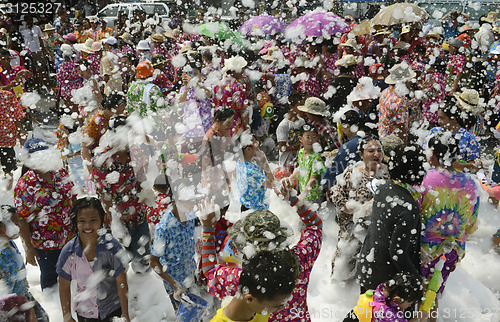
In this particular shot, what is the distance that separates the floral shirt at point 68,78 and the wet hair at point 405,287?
6.37 meters

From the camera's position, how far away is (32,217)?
3348mm

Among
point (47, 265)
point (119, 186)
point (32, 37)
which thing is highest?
point (119, 186)

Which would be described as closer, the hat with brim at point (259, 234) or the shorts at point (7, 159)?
the hat with brim at point (259, 234)

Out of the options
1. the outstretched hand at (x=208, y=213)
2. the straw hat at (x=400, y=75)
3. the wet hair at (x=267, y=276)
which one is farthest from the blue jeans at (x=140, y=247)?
the straw hat at (x=400, y=75)

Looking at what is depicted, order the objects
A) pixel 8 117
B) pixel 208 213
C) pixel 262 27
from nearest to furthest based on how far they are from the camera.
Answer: pixel 208 213 → pixel 8 117 → pixel 262 27

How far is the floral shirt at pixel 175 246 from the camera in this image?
280cm

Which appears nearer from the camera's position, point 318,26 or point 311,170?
point 311,170

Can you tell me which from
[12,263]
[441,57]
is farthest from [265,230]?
[441,57]

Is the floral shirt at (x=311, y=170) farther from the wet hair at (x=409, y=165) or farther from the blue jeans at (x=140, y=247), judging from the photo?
the blue jeans at (x=140, y=247)

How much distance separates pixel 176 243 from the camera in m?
2.85

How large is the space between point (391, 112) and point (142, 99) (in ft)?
10.7

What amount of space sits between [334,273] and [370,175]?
3.56 ft

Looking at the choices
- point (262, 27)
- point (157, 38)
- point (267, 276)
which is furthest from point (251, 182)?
point (157, 38)

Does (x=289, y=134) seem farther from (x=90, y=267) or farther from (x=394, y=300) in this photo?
(x=90, y=267)
